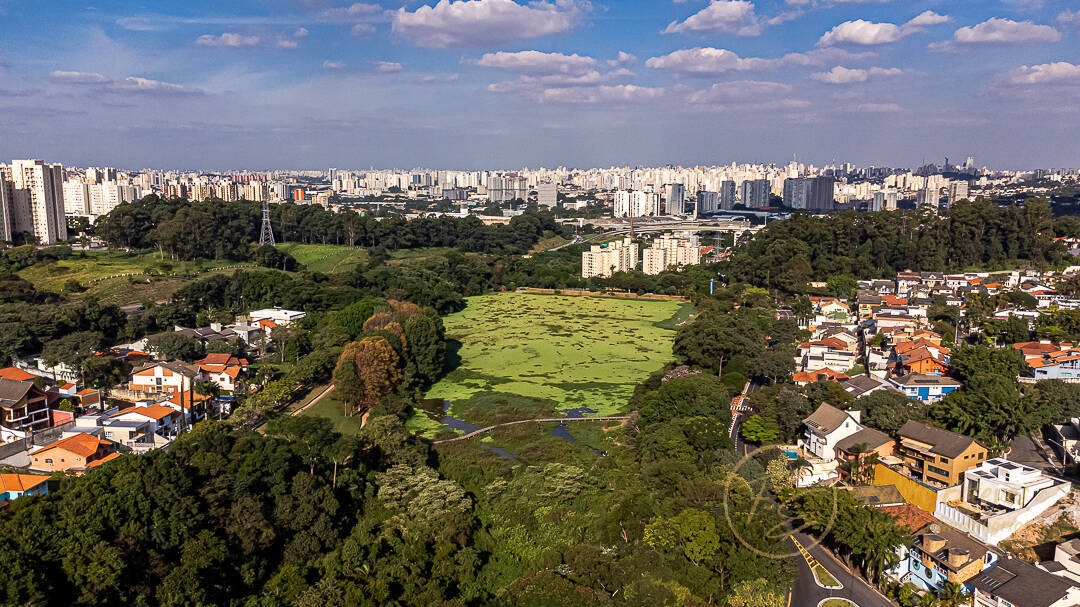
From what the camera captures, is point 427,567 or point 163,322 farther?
point 163,322

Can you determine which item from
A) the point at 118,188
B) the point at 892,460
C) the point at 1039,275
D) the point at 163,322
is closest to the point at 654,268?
the point at 1039,275

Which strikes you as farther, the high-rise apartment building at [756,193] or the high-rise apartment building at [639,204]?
the high-rise apartment building at [756,193]

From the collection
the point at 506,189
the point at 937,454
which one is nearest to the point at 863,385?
the point at 937,454

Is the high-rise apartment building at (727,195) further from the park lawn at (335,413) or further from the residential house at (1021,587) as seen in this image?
the residential house at (1021,587)

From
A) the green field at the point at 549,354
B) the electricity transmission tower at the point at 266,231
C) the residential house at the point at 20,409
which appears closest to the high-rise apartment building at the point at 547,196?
the electricity transmission tower at the point at 266,231

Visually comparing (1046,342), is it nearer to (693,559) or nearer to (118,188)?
(693,559)

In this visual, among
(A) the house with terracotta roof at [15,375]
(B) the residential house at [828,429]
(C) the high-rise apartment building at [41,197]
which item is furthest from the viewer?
(C) the high-rise apartment building at [41,197]

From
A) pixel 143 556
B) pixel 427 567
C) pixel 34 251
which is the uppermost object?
pixel 34 251

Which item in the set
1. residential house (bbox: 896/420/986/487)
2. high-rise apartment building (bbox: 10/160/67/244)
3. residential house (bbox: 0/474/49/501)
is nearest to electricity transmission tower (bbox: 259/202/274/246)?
high-rise apartment building (bbox: 10/160/67/244)
